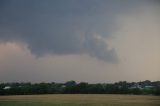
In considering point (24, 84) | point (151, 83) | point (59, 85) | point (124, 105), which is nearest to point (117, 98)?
point (124, 105)

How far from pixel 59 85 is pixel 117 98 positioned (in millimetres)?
1264

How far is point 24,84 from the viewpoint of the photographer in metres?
7.18

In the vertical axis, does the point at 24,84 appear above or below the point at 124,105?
above

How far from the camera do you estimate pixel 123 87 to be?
7.12m

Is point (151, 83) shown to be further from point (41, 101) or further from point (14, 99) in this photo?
point (14, 99)

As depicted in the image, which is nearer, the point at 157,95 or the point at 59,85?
the point at 157,95

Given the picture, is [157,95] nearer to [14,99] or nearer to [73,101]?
[73,101]

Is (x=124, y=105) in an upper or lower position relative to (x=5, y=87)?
lower

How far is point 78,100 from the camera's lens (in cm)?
697

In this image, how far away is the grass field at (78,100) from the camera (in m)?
6.75

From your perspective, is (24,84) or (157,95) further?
(24,84)

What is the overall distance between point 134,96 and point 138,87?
0.21 meters

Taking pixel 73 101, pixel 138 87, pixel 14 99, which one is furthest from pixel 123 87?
pixel 14 99

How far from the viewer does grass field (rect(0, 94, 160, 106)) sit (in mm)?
6746
